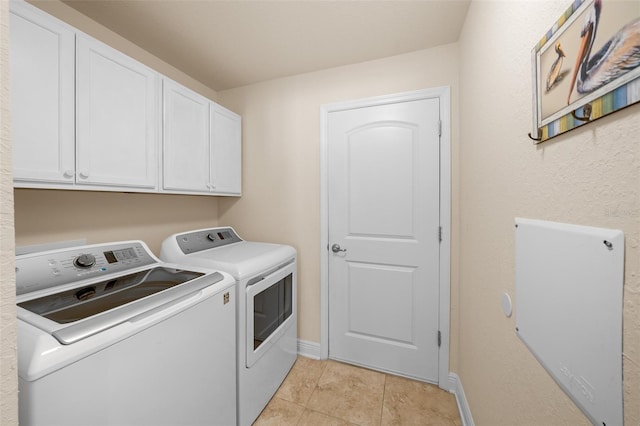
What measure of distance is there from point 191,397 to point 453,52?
8.41ft

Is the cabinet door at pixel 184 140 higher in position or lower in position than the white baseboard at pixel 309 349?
higher

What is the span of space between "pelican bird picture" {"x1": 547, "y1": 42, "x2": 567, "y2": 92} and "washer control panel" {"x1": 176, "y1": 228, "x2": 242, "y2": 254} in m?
1.96

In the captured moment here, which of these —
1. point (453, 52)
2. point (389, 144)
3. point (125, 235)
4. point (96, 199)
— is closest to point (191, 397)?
point (125, 235)

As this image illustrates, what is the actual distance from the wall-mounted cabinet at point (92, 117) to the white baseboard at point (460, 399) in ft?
7.48

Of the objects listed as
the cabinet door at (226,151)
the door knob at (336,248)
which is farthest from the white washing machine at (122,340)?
the door knob at (336,248)

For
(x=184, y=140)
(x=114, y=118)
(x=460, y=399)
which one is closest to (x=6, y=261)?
(x=114, y=118)

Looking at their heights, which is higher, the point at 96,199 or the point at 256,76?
the point at 256,76

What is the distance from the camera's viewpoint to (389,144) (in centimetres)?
187

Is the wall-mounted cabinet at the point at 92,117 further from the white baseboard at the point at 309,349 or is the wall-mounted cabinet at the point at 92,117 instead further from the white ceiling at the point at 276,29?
the white baseboard at the point at 309,349

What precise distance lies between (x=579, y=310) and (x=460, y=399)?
1.46 m

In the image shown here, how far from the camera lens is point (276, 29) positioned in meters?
1.61

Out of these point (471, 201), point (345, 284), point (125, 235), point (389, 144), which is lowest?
point (345, 284)

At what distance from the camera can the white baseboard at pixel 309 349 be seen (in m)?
2.09

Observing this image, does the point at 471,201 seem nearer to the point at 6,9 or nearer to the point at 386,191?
the point at 386,191
